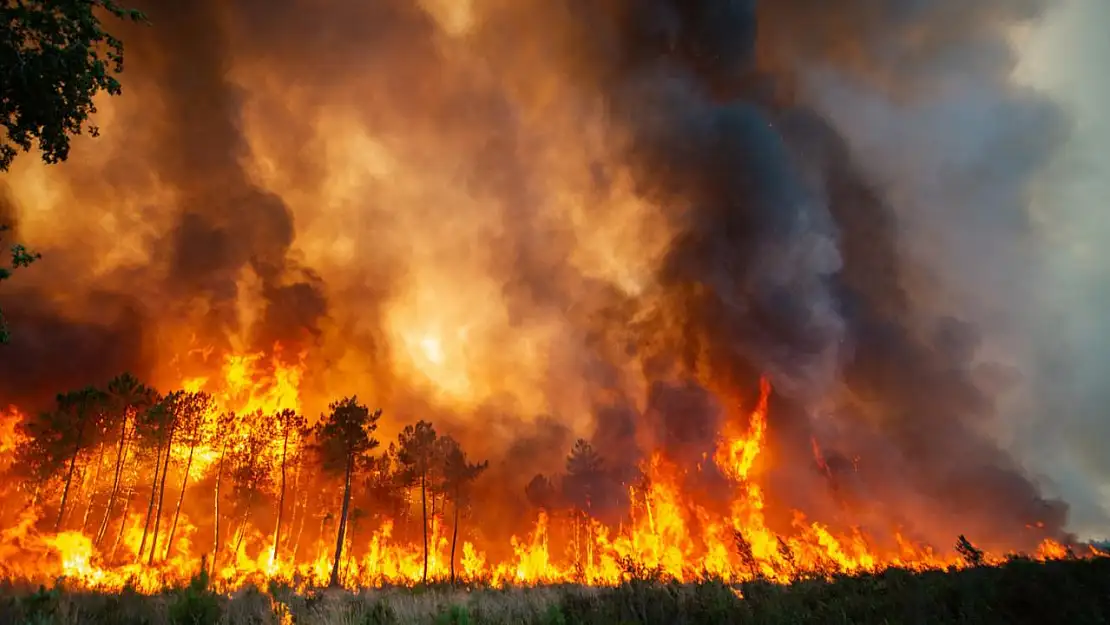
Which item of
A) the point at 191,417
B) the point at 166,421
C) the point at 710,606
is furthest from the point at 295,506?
the point at 710,606

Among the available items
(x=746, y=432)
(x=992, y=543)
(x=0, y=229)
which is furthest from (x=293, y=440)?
(x=992, y=543)

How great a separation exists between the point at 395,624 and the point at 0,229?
14247mm

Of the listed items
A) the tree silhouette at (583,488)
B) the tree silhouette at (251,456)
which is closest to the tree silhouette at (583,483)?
the tree silhouette at (583,488)

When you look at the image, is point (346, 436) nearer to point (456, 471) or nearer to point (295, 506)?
point (456, 471)

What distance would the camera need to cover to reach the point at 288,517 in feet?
224

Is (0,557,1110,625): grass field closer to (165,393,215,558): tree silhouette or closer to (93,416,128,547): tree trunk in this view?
(93,416,128,547): tree trunk

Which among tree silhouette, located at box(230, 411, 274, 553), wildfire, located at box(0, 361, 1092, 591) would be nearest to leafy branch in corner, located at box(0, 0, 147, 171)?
wildfire, located at box(0, 361, 1092, 591)

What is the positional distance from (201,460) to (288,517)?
59.9ft

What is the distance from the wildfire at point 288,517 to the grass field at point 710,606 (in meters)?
25.3

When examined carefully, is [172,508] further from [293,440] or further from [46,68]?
[46,68]

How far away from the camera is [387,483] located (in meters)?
54.4

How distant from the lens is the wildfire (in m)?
44.6

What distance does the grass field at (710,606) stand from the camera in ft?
30.4

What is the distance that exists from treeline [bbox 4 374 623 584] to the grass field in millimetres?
26429
